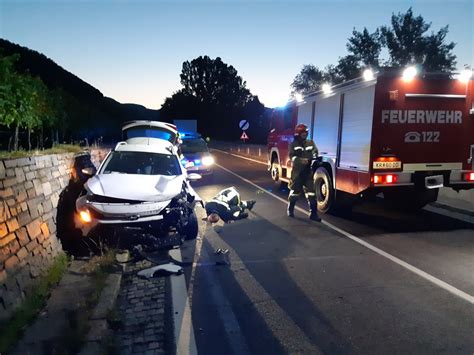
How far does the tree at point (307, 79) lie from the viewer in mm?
52787

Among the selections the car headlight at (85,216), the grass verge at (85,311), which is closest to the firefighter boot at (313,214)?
the grass verge at (85,311)

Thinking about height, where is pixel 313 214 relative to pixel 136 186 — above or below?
below

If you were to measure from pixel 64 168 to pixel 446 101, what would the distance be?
7556 mm

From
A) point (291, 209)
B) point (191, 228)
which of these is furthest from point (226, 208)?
point (191, 228)

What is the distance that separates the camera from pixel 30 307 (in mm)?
3969

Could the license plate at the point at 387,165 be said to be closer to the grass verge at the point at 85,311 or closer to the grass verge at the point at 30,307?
the grass verge at the point at 85,311

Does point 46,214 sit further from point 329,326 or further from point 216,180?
point 216,180

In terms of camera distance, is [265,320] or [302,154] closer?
[265,320]

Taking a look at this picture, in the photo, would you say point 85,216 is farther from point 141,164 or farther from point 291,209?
point 291,209

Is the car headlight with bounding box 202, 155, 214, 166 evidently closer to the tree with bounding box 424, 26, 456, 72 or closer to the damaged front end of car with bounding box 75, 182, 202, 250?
the damaged front end of car with bounding box 75, 182, 202, 250

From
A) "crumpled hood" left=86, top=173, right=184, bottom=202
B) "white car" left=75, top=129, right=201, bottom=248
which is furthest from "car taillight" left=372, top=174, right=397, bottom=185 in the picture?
"crumpled hood" left=86, top=173, right=184, bottom=202

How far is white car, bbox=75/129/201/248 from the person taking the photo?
5629 millimetres

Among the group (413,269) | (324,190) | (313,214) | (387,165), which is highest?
(387,165)

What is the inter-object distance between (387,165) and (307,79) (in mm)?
48541
